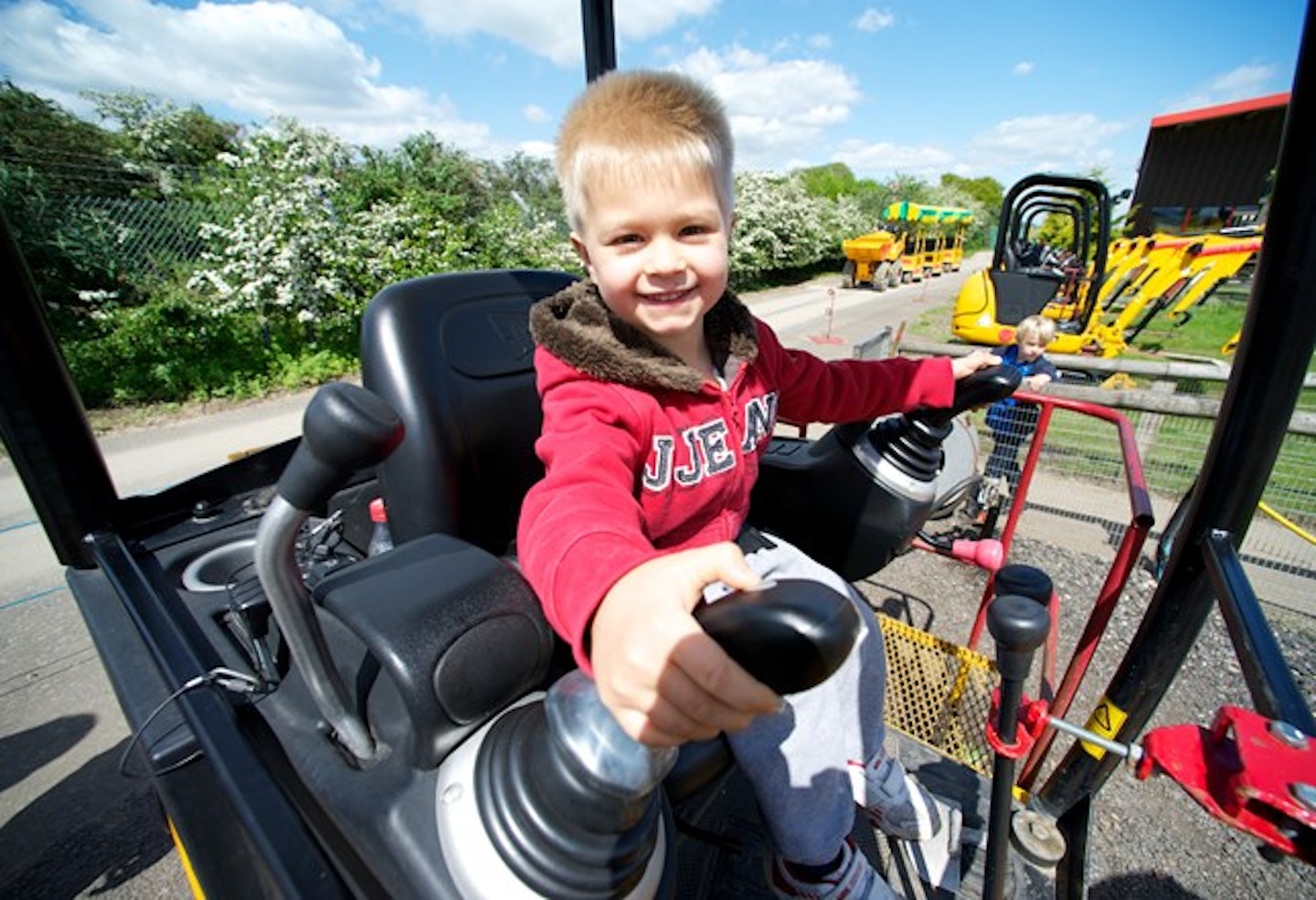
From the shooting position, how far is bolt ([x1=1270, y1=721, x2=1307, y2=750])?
0.55 metres

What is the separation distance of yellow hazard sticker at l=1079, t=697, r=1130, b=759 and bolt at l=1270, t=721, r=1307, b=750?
2.16 feet

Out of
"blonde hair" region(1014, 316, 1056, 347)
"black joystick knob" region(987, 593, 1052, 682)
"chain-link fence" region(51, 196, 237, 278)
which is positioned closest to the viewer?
"black joystick knob" region(987, 593, 1052, 682)

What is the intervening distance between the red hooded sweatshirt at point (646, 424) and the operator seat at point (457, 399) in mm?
227

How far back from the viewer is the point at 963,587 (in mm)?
2855

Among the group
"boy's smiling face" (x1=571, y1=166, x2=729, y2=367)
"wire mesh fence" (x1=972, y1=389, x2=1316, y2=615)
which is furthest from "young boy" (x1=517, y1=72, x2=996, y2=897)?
"wire mesh fence" (x1=972, y1=389, x2=1316, y2=615)

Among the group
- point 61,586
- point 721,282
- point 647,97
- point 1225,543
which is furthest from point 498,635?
point 61,586

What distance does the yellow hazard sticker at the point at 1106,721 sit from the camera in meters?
1.15

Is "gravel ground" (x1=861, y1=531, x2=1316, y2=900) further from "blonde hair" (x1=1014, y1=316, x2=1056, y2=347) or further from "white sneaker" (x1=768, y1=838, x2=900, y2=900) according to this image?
"blonde hair" (x1=1014, y1=316, x2=1056, y2=347)

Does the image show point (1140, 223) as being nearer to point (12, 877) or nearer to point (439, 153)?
point (439, 153)

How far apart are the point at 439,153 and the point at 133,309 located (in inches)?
269

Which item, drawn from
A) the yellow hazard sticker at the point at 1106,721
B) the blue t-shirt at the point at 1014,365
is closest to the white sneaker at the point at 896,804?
the yellow hazard sticker at the point at 1106,721

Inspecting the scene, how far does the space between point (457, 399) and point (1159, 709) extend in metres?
2.65

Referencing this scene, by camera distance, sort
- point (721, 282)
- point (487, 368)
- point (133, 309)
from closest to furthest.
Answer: point (721, 282) < point (487, 368) < point (133, 309)

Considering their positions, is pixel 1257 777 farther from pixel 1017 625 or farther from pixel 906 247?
pixel 906 247
